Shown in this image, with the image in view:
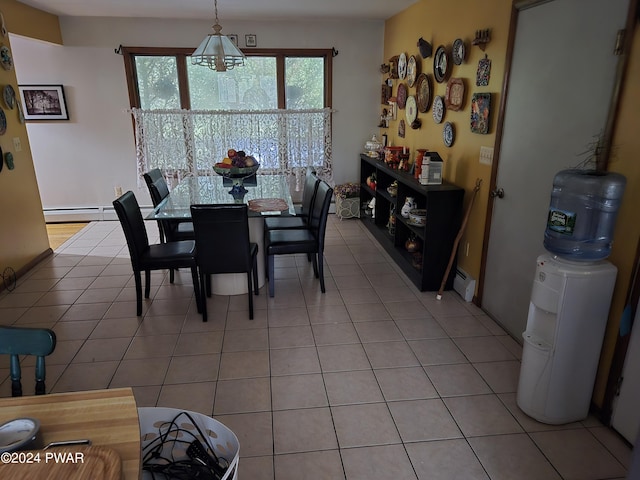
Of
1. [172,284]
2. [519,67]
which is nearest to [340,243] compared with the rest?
[172,284]

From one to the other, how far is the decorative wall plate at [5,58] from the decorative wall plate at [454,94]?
3819 mm

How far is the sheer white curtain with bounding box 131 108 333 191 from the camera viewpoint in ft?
17.9

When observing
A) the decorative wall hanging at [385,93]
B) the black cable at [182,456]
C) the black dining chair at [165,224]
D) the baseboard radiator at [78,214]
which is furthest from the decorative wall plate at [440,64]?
the baseboard radiator at [78,214]

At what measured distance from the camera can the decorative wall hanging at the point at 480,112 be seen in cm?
301

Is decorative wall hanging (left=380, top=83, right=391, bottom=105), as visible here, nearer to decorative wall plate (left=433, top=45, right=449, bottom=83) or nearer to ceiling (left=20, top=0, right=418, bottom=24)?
ceiling (left=20, top=0, right=418, bottom=24)

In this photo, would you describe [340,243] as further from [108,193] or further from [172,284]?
[108,193]

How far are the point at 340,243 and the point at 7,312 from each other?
307 centimetres

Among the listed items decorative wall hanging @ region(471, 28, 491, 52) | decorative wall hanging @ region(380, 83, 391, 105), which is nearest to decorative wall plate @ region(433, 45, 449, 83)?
decorative wall hanging @ region(471, 28, 491, 52)

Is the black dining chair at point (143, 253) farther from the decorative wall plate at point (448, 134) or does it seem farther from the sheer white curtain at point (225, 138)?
the sheer white curtain at point (225, 138)

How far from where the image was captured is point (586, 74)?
212 cm

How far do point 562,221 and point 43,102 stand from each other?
227 inches

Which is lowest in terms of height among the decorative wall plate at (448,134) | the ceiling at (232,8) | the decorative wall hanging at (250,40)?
the decorative wall plate at (448,134)

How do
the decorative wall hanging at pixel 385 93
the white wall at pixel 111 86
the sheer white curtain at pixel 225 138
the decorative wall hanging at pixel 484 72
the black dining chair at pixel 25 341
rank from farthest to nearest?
the sheer white curtain at pixel 225 138
the decorative wall hanging at pixel 385 93
the white wall at pixel 111 86
the decorative wall hanging at pixel 484 72
the black dining chair at pixel 25 341

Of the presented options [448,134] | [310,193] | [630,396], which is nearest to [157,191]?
[310,193]
